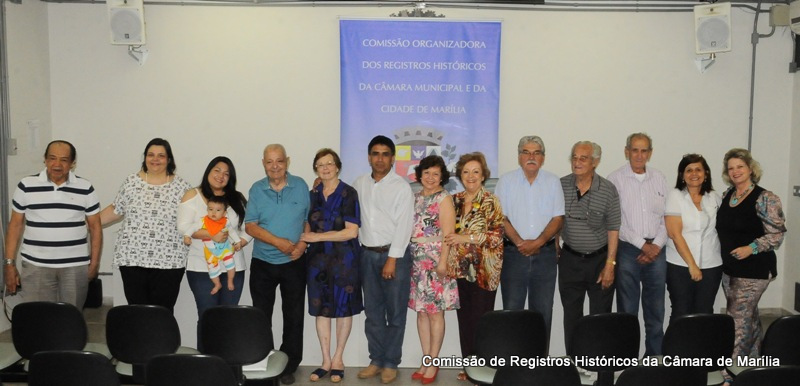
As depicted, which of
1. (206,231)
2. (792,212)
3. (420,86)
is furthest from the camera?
(792,212)

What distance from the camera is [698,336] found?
3.68m

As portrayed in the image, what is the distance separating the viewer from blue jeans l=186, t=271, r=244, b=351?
4.61 meters

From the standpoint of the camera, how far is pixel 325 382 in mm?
4746

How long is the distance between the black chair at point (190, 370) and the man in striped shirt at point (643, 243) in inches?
115

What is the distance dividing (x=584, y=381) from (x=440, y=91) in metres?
3.32

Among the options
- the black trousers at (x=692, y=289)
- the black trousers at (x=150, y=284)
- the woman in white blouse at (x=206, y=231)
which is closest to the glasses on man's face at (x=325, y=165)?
the woman in white blouse at (x=206, y=231)

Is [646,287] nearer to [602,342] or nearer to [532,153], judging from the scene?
[532,153]

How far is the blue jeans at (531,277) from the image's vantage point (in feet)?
15.5

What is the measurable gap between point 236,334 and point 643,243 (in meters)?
2.72

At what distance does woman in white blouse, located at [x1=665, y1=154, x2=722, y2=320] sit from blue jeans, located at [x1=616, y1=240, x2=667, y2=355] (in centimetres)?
9

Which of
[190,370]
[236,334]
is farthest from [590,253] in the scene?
[190,370]

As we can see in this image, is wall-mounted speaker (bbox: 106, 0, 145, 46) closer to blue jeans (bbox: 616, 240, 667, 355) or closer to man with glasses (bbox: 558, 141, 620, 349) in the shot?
man with glasses (bbox: 558, 141, 620, 349)

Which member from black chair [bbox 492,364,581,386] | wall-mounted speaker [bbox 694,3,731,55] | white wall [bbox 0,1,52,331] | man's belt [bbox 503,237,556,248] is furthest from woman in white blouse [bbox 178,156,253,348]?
wall-mounted speaker [bbox 694,3,731,55]

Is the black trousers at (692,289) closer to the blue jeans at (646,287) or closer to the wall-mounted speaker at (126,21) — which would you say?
the blue jeans at (646,287)
